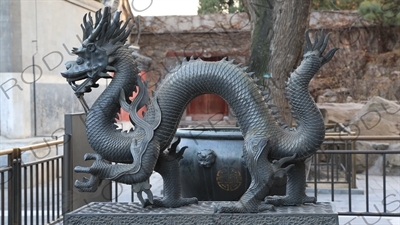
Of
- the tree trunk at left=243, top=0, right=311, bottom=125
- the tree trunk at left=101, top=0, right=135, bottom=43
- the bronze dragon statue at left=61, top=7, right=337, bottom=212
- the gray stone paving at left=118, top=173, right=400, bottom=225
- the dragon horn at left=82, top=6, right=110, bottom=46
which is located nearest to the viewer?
the bronze dragon statue at left=61, top=7, right=337, bottom=212

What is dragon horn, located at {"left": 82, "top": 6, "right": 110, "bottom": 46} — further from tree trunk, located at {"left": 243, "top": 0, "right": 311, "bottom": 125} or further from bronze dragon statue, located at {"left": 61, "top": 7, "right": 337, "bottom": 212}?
tree trunk, located at {"left": 243, "top": 0, "right": 311, "bottom": 125}

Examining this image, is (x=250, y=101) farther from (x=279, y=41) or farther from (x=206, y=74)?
(x=279, y=41)

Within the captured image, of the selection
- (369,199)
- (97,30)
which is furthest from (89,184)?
(369,199)

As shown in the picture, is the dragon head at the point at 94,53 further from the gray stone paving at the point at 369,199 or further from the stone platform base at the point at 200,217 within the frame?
the gray stone paving at the point at 369,199

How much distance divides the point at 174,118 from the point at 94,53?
54 centimetres

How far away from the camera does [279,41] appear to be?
6.22 meters

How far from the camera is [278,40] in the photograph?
6.23 m

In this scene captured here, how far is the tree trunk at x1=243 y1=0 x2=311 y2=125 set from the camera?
6145 mm

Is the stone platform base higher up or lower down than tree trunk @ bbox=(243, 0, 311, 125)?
lower down

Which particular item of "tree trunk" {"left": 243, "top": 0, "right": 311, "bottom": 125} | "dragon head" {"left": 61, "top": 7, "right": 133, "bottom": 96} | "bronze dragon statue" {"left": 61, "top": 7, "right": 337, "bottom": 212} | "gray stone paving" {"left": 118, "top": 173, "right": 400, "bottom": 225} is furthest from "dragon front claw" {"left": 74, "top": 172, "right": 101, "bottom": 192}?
"tree trunk" {"left": 243, "top": 0, "right": 311, "bottom": 125}

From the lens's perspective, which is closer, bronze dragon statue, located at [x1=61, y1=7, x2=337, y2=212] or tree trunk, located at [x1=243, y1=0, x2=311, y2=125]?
bronze dragon statue, located at [x1=61, y1=7, x2=337, y2=212]

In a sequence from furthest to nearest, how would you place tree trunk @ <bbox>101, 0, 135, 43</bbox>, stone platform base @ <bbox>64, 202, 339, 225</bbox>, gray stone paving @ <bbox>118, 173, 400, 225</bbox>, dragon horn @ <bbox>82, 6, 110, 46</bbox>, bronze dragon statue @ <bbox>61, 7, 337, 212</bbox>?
tree trunk @ <bbox>101, 0, 135, 43</bbox> → gray stone paving @ <bbox>118, 173, 400, 225</bbox> → dragon horn @ <bbox>82, 6, 110, 46</bbox> → bronze dragon statue @ <bbox>61, 7, 337, 212</bbox> → stone platform base @ <bbox>64, 202, 339, 225</bbox>

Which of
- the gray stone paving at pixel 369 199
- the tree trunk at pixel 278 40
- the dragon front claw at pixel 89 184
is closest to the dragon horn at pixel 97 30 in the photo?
the dragon front claw at pixel 89 184

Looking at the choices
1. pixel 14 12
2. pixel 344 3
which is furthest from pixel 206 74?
pixel 344 3
